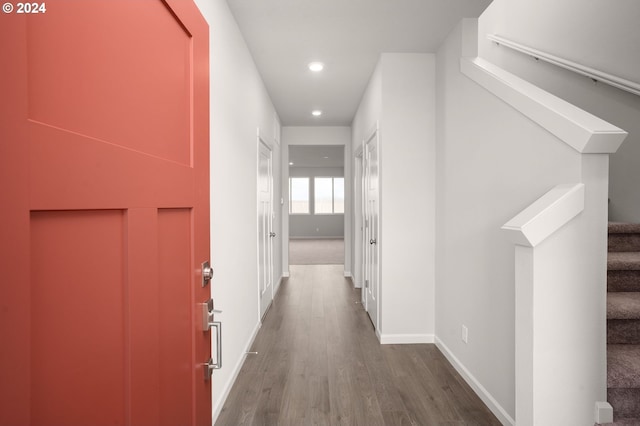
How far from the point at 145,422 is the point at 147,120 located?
2.16ft

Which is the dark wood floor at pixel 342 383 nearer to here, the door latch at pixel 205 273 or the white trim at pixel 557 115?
the door latch at pixel 205 273

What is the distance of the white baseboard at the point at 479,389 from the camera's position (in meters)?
2.07

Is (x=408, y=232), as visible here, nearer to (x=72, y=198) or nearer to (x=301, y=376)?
(x=301, y=376)

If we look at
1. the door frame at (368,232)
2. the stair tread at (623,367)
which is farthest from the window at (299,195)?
the stair tread at (623,367)

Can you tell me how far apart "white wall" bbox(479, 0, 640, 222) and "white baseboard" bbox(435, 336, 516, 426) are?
1.69m

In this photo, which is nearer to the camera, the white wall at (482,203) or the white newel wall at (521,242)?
the white newel wall at (521,242)

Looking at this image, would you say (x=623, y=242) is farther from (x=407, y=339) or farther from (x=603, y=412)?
(x=407, y=339)

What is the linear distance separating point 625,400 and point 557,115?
4.12ft

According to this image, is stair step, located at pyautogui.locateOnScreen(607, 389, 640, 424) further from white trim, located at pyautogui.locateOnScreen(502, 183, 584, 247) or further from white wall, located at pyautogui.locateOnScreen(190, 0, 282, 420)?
white wall, located at pyautogui.locateOnScreen(190, 0, 282, 420)

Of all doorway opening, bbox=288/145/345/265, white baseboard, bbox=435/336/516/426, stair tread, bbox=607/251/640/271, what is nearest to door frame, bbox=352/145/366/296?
white baseboard, bbox=435/336/516/426

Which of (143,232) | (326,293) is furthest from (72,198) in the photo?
(326,293)

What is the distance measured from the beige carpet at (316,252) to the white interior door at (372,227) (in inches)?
142

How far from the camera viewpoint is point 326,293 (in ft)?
17.6

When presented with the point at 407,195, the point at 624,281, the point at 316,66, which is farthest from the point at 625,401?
the point at 316,66
